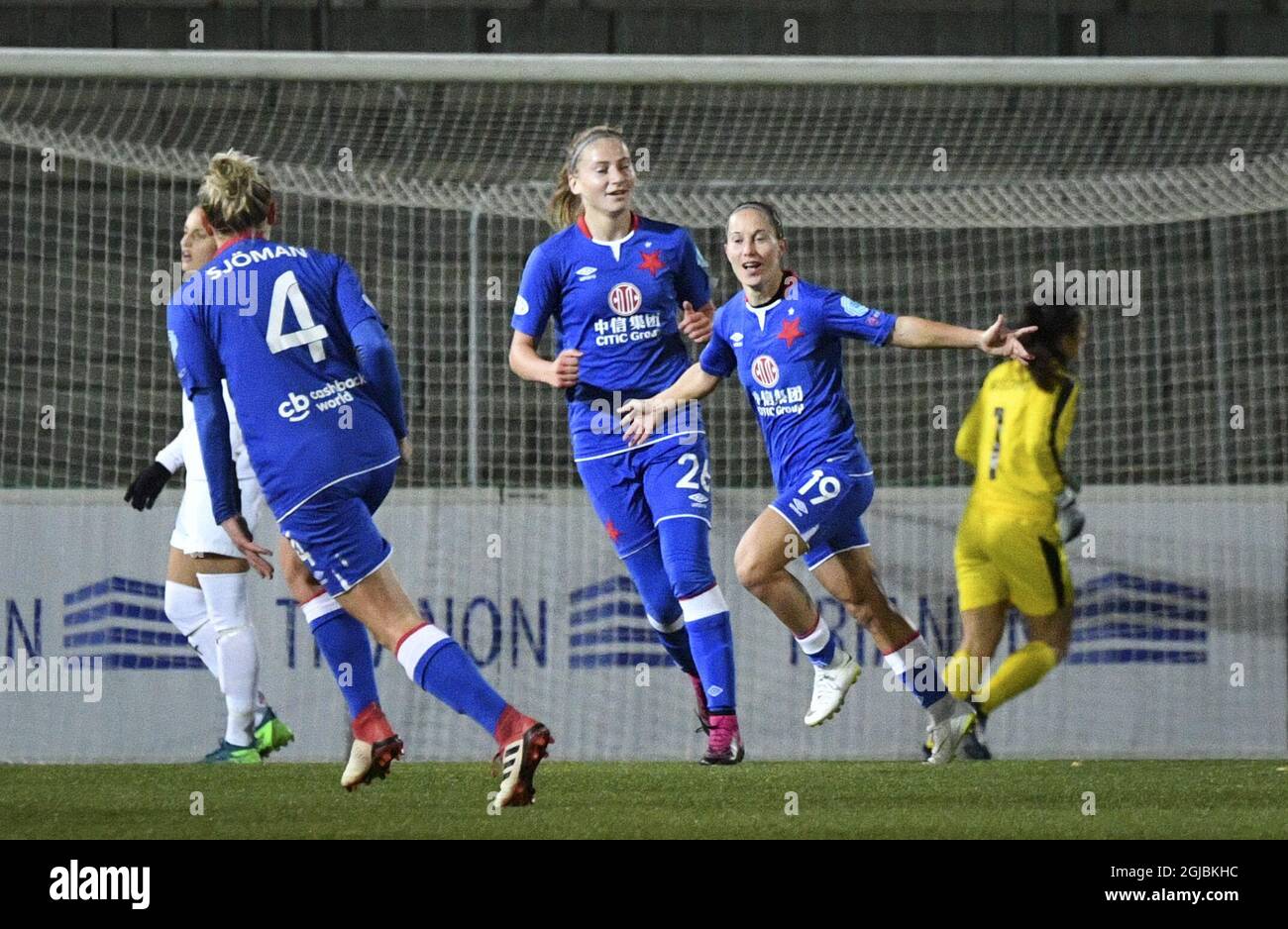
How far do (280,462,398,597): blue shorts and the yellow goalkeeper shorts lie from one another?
3.11 metres

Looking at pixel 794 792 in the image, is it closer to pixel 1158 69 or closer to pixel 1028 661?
pixel 1028 661

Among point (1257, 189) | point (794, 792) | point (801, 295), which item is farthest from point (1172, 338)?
point (794, 792)

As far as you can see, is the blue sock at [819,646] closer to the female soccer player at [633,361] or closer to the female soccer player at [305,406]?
the female soccer player at [633,361]

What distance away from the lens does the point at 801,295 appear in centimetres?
673

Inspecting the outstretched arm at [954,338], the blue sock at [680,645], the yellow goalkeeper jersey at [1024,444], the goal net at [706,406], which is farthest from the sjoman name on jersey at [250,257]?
the yellow goalkeeper jersey at [1024,444]

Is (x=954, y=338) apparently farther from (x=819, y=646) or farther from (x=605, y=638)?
(x=605, y=638)

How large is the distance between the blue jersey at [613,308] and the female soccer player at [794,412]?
137 mm

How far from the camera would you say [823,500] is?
6613 millimetres

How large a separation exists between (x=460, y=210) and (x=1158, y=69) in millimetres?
3564

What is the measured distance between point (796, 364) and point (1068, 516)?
1.75 metres

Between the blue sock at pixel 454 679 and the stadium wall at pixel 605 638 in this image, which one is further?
the stadium wall at pixel 605 638

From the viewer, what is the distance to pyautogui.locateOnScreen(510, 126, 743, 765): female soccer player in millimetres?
6609

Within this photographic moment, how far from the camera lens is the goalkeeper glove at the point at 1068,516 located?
778cm

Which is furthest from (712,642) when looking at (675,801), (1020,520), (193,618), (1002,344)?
(193,618)
